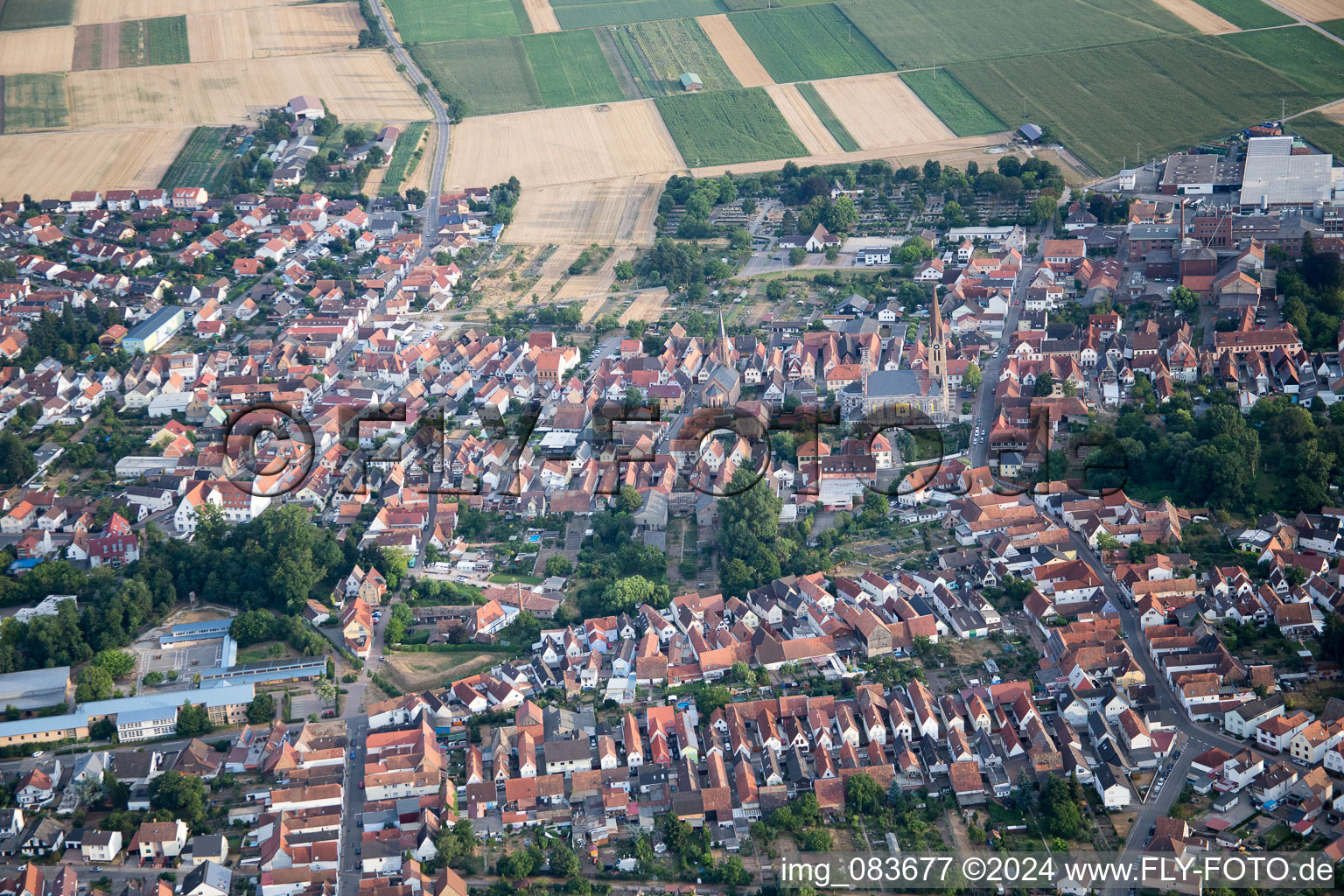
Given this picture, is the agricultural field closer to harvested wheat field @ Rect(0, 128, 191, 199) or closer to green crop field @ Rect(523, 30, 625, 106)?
green crop field @ Rect(523, 30, 625, 106)

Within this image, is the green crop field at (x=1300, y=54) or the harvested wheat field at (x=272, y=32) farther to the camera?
the harvested wheat field at (x=272, y=32)

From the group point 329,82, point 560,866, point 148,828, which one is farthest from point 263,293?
point 560,866

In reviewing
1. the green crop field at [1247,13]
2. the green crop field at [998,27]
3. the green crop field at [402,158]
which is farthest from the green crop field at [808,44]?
the green crop field at [402,158]

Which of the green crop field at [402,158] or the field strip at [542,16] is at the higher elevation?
the field strip at [542,16]

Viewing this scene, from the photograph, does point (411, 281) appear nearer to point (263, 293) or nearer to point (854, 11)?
point (263, 293)

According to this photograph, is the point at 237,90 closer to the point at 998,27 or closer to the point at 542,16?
the point at 542,16

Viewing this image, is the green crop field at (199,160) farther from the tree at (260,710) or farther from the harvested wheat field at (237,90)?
the tree at (260,710)

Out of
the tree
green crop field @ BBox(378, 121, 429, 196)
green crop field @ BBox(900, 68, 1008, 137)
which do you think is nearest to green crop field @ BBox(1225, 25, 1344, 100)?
green crop field @ BBox(900, 68, 1008, 137)
